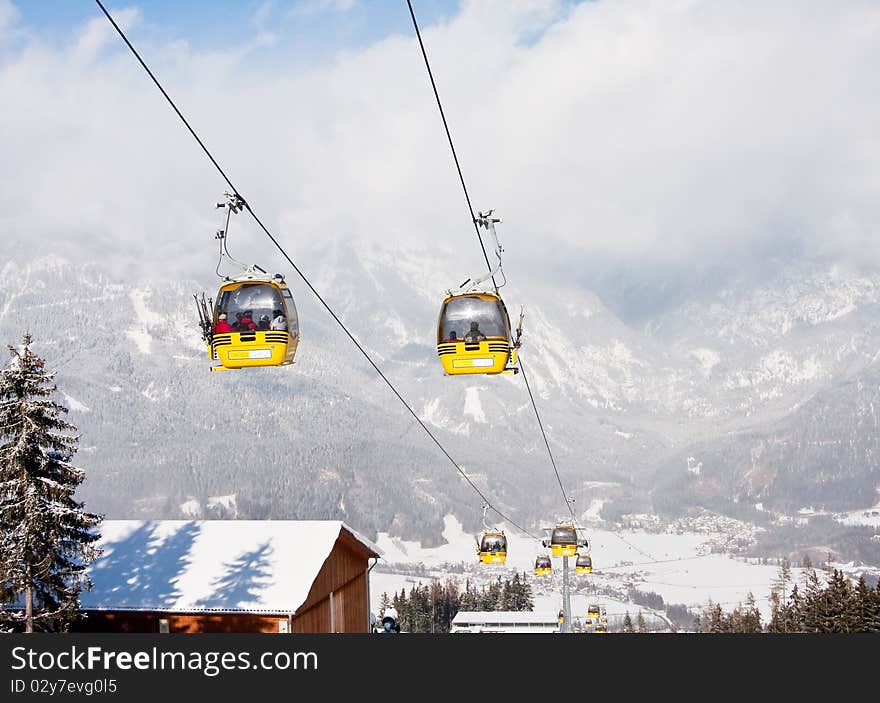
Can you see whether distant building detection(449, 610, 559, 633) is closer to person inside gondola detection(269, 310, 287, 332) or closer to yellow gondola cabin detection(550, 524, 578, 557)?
yellow gondola cabin detection(550, 524, 578, 557)

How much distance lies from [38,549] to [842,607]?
172 feet

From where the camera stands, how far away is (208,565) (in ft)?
108

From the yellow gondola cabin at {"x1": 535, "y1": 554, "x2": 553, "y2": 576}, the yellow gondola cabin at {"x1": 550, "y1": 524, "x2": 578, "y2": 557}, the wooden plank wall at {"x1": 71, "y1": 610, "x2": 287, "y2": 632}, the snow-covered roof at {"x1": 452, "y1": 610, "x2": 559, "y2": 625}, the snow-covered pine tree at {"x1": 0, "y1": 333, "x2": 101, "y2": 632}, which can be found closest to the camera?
the snow-covered pine tree at {"x1": 0, "y1": 333, "x2": 101, "y2": 632}

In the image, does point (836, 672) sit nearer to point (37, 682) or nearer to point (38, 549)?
point (37, 682)

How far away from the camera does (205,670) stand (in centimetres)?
1163

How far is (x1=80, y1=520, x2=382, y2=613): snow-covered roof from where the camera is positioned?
30609 mm

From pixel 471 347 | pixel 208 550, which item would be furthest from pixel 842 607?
pixel 471 347

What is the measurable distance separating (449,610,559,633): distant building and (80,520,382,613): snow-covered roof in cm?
6274

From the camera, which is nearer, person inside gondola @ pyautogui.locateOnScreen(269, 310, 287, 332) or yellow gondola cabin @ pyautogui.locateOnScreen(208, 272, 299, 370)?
yellow gondola cabin @ pyautogui.locateOnScreen(208, 272, 299, 370)

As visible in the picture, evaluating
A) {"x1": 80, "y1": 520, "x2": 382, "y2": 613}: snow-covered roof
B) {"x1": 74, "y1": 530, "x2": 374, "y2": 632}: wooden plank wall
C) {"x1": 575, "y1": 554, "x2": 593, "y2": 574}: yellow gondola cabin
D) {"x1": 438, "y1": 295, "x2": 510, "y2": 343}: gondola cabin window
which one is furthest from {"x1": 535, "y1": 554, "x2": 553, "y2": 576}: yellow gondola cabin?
{"x1": 438, "y1": 295, "x2": 510, "y2": 343}: gondola cabin window

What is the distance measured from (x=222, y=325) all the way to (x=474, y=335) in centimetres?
461

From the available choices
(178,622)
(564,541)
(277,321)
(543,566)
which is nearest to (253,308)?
(277,321)

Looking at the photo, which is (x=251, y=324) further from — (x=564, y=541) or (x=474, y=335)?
(x=564, y=541)

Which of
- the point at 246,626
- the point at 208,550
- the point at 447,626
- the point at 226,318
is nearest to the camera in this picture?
the point at 226,318
